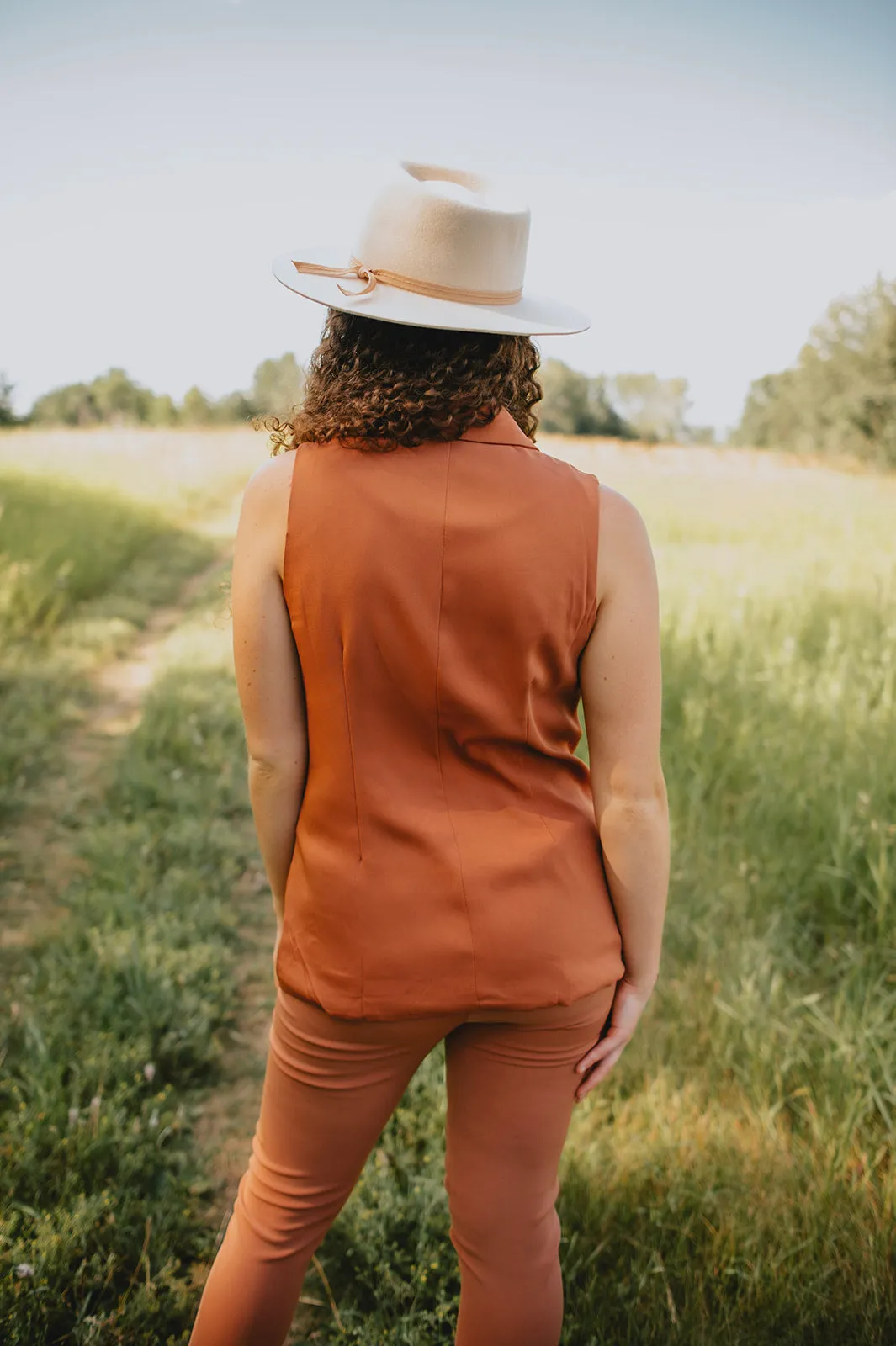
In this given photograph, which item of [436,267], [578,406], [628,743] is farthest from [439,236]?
[578,406]

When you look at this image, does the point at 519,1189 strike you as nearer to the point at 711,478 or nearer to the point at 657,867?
the point at 657,867

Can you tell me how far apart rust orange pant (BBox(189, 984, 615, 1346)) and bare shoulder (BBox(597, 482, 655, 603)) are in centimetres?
59

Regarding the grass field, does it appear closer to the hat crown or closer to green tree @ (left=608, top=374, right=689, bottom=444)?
the hat crown

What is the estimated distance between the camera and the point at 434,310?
1231 mm

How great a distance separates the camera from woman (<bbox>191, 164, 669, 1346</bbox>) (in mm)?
1187

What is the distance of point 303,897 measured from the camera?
135 cm

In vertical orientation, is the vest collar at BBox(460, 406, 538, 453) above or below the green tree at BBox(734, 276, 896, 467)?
below

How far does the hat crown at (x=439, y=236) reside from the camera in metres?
1.26

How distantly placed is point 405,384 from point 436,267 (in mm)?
179

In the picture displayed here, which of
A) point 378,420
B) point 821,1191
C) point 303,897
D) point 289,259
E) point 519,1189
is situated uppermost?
point 289,259

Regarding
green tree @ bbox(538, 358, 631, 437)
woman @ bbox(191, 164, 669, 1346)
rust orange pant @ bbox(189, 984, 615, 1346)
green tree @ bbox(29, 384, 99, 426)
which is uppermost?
green tree @ bbox(538, 358, 631, 437)

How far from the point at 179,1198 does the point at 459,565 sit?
74.0 inches

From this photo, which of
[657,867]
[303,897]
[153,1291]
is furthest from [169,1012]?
[657,867]

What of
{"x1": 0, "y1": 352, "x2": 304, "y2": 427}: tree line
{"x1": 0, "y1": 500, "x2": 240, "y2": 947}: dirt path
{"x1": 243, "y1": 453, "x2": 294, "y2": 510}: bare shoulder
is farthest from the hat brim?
{"x1": 0, "y1": 352, "x2": 304, "y2": 427}: tree line
